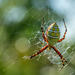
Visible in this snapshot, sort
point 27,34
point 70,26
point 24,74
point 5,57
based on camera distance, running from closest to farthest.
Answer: point 70,26 < point 5,57 < point 24,74 < point 27,34

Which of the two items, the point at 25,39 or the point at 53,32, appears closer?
the point at 53,32

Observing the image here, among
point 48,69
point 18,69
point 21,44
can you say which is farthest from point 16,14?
point 48,69

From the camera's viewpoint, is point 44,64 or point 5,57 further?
point 44,64

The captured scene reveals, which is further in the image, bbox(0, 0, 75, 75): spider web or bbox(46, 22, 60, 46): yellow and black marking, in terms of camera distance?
bbox(0, 0, 75, 75): spider web

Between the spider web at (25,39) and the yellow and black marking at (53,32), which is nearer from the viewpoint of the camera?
the yellow and black marking at (53,32)

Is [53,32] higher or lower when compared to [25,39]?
lower

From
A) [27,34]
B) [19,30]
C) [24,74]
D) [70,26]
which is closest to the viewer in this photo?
[70,26]

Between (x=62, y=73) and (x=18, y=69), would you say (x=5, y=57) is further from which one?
(x=62, y=73)

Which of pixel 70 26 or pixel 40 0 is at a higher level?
pixel 40 0

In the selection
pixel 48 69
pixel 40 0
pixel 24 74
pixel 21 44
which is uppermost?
pixel 40 0
